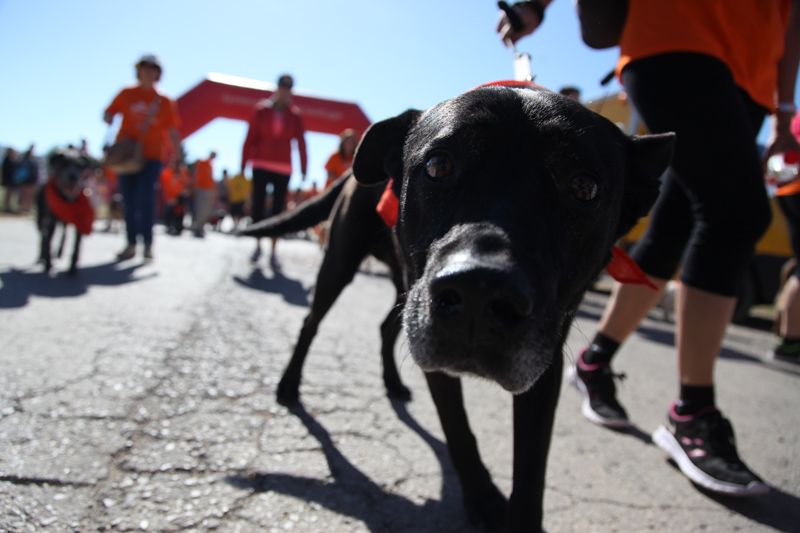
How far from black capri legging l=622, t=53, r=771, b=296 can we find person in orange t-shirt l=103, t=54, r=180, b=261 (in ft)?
17.2

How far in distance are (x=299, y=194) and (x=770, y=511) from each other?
47.6ft

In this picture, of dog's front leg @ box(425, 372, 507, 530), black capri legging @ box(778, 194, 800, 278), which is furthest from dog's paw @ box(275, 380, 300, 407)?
black capri legging @ box(778, 194, 800, 278)

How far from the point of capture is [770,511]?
1724mm

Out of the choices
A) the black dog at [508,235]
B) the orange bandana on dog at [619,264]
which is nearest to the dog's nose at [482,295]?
the black dog at [508,235]

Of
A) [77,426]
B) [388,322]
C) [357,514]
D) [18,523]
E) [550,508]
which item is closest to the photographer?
[18,523]

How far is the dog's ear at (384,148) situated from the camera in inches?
66.4

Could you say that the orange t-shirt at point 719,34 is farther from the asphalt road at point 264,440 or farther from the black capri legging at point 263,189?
the black capri legging at point 263,189

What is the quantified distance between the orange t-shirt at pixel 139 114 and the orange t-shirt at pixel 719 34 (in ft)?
16.9

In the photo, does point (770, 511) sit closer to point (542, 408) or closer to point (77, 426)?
point (542, 408)

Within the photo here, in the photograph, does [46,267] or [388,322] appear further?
[46,267]

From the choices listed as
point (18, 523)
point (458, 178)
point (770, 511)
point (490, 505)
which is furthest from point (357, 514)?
point (770, 511)

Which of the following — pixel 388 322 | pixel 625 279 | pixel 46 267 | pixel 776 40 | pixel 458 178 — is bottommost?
pixel 46 267

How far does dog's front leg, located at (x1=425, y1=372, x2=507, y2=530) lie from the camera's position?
1.48 m

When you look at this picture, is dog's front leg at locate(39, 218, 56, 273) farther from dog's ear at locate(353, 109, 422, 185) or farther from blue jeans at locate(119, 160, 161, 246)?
dog's ear at locate(353, 109, 422, 185)
